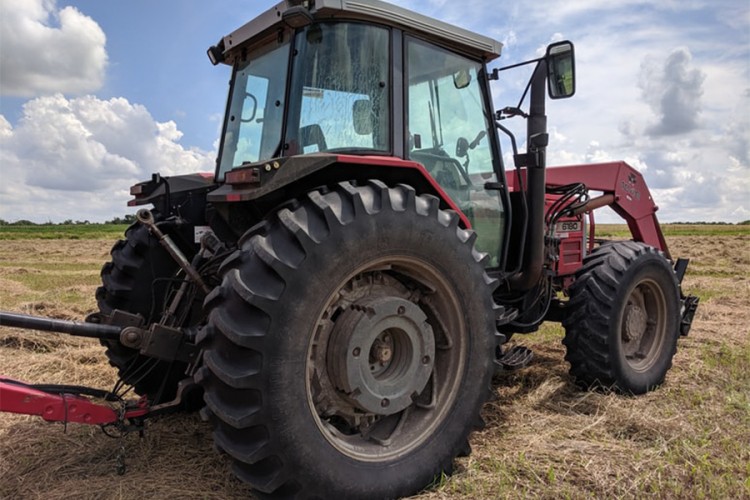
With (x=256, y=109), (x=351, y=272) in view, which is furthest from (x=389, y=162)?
(x=256, y=109)

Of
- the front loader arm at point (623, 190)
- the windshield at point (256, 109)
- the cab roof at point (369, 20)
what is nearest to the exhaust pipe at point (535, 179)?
the cab roof at point (369, 20)

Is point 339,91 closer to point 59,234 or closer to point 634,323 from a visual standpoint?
point 634,323

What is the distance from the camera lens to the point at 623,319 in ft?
15.0

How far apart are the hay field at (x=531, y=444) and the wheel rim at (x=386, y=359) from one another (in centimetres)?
37

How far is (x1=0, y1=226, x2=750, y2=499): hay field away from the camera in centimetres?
285

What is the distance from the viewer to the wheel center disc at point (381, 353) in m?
2.78

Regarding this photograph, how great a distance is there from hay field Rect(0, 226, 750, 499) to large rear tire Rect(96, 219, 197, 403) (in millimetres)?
287

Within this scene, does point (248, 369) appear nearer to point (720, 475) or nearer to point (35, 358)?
point (720, 475)

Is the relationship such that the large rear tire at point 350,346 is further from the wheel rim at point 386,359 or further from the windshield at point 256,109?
the windshield at point 256,109

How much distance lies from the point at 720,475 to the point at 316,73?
118 inches

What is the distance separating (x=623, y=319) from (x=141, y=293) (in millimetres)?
3645

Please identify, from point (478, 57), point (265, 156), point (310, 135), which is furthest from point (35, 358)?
point (478, 57)

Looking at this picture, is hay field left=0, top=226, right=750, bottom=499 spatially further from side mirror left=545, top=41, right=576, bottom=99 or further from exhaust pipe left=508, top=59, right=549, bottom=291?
side mirror left=545, top=41, right=576, bottom=99

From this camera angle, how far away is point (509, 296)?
441 centimetres
